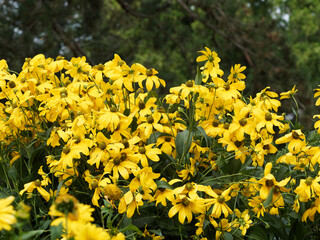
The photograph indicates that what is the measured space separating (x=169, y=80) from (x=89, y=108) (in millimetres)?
4017

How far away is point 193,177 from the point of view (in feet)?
3.77

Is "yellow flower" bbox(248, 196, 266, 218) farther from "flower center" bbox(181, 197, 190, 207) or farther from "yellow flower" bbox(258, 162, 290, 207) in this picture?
"flower center" bbox(181, 197, 190, 207)

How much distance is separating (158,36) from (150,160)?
17.9 ft

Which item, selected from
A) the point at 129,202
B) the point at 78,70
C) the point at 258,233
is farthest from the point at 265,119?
the point at 78,70

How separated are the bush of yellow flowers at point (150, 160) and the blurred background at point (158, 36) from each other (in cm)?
276

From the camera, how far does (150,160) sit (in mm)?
1165

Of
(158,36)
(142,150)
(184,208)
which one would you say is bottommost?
(184,208)

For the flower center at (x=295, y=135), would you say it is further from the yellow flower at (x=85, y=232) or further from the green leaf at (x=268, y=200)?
the yellow flower at (x=85, y=232)

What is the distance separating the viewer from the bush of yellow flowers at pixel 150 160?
1.02 m

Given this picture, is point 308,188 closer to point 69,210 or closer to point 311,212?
point 311,212

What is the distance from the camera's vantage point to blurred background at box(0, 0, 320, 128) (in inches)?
186

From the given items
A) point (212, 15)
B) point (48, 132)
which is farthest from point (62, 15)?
point (48, 132)

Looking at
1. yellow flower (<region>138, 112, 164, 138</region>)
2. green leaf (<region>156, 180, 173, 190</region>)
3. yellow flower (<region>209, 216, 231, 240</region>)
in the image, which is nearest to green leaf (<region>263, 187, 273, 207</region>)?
yellow flower (<region>209, 216, 231, 240</region>)

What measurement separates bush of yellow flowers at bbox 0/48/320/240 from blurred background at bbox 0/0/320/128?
2759mm
